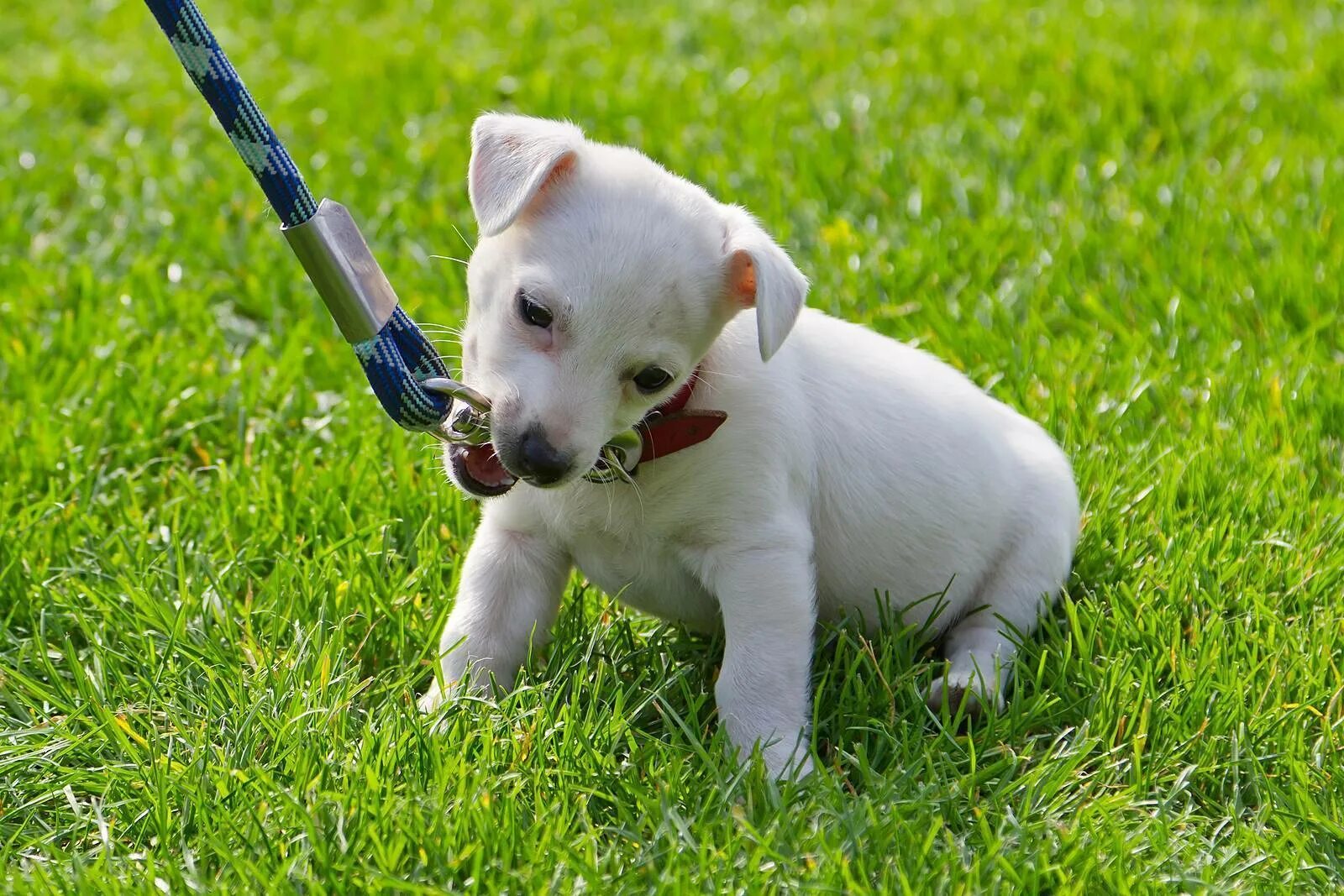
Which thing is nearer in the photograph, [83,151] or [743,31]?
[83,151]

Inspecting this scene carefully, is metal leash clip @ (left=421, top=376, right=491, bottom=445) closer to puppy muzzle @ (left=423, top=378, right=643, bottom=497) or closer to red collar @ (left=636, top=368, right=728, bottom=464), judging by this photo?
puppy muzzle @ (left=423, top=378, right=643, bottom=497)

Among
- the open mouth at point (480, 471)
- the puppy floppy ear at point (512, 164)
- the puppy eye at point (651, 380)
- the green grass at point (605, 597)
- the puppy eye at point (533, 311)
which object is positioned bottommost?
the green grass at point (605, 597)

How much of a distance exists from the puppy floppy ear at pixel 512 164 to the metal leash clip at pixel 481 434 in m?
0.30

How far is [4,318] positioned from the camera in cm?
476

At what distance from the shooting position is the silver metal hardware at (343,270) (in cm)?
270

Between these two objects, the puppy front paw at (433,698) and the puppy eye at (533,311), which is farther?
the puppy front paw at (433,698)

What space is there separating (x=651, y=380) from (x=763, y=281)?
30 centimetres

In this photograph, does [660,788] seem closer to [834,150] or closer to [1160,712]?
[1160,712]

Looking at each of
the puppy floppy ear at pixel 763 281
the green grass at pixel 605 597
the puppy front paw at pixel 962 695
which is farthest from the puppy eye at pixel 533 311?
the puppy front paw at pixel 962 695

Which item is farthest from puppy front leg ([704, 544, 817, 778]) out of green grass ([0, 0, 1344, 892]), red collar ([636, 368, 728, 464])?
red collar ([636, 368, 728, 464])

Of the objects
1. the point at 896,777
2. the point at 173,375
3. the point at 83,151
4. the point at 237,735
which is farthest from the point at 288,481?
the point at 83,151

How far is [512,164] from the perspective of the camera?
9.35ft

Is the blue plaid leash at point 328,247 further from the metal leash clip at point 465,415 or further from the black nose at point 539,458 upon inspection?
the black nose at point 539,458

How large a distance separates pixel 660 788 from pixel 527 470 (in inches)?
25.2
